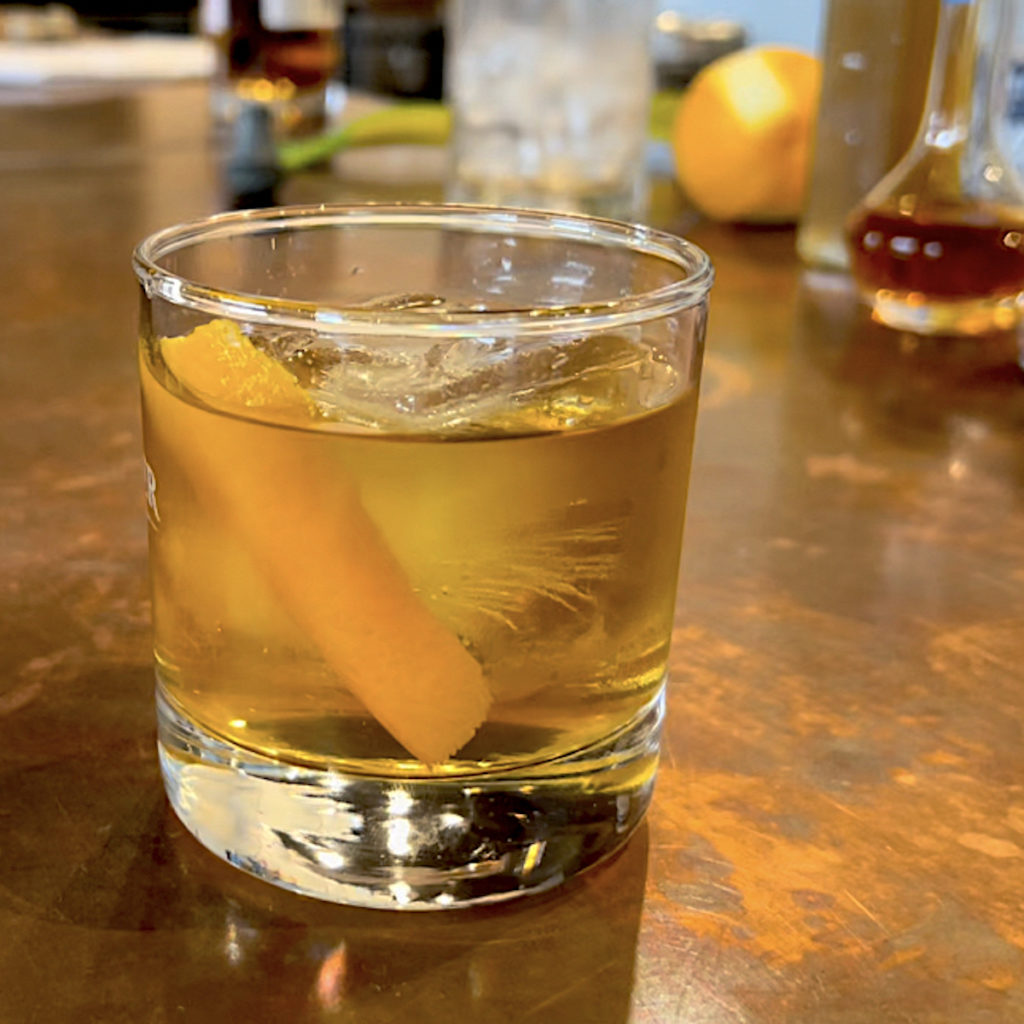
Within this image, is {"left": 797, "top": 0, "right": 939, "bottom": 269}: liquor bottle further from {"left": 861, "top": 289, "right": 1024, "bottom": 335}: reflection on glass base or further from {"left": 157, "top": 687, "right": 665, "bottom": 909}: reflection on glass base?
{"left": 157, "top": 687, "right": 665, "bottom": 909}: reflection on glass base

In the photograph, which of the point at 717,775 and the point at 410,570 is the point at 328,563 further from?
A: the point at 717,775

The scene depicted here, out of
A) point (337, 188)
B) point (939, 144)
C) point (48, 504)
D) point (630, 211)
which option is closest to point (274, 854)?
point (48, 504)

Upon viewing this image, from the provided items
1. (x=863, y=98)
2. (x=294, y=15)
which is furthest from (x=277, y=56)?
(x=863, y=98)

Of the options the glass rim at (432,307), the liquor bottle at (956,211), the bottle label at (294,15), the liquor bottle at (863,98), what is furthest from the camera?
the bottle label at (294,15)

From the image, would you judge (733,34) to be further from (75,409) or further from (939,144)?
(75,409)

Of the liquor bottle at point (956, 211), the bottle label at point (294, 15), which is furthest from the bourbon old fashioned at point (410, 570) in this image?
the bottle label at point (294, 15)

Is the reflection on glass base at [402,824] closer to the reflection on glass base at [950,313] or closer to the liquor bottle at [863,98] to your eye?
the reflection on glass base at [950,313]

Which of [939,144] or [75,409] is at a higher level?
[939,144]

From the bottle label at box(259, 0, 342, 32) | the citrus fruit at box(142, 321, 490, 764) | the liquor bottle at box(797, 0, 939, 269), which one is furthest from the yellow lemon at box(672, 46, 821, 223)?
the citrus fruit at box(142, 321, 490, 764)
